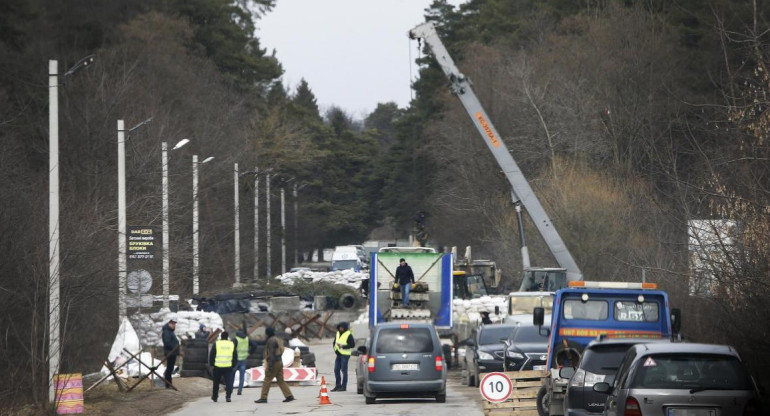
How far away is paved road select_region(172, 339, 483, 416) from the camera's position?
24.6m

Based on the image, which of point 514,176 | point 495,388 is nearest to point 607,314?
point 495,388

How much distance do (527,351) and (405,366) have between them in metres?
2.96

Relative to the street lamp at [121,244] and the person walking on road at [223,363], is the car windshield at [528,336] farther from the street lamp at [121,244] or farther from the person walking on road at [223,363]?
the street lamp at [121,244]

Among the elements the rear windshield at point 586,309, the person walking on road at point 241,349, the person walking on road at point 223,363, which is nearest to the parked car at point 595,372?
the rear windshield at point 586,309

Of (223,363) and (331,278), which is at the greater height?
(331,278)

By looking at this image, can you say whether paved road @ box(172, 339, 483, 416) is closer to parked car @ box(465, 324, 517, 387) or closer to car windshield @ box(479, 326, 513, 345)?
parked car @ box(465, 324, 517, 387)

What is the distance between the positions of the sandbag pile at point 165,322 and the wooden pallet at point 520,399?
565 inches

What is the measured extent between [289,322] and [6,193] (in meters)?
26.6

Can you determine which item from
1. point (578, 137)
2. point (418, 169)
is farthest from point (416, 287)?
point (418, 169)

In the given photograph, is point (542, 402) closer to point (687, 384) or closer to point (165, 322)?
point (687, 384)

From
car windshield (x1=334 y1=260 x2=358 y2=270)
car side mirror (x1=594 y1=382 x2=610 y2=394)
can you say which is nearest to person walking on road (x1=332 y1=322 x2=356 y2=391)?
car side mirror (x1=594 y1=382 x2=610 y2=394)

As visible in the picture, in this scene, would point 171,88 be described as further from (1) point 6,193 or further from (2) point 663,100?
(1) point 6,193

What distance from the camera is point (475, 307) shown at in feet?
161

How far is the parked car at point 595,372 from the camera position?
1722cm
